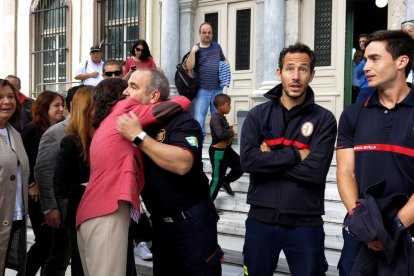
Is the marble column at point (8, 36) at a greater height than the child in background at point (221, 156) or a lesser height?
greater

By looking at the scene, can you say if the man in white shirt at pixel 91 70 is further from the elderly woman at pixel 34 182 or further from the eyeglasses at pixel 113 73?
the elderly woman at pixel 34 182

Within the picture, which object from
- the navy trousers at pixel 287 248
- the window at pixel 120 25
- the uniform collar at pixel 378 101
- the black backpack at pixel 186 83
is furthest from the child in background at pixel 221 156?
the window at pixel 120 25

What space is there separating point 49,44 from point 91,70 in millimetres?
6095

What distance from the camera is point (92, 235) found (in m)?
2.63

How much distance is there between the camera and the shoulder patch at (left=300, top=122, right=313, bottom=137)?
9.41 feet

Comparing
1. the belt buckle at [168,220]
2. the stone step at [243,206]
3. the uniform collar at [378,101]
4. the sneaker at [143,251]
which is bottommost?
the sneaker at [143,251]

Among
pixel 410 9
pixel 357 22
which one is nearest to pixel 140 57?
pixel 410 9

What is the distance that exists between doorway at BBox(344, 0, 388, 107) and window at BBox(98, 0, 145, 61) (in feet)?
14.8

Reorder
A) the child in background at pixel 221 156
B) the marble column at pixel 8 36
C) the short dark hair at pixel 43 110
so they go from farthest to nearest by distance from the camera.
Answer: the marble column at pixel 8 36 < the child in background at pixel 221 156 < the short dark hair at pixel 43 110

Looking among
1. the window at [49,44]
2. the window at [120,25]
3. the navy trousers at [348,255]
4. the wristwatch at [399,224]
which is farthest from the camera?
the window at [49,44]

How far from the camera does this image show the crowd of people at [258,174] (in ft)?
7.77

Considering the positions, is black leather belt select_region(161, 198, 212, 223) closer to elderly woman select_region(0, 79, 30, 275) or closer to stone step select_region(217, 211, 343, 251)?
elderly woman select_region(0, 79, 30, 275)

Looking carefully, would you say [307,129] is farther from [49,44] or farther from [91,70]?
[49,44]

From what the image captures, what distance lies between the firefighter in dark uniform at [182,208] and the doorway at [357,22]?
19.8 ft
